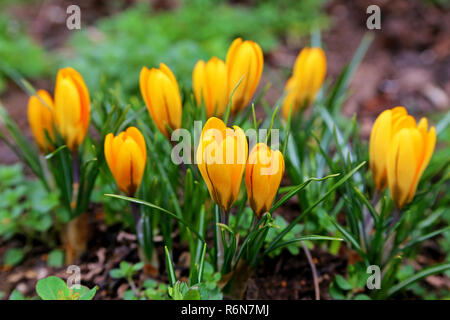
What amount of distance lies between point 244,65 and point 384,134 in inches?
16.2

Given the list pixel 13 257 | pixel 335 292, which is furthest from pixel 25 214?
pixel 335 292

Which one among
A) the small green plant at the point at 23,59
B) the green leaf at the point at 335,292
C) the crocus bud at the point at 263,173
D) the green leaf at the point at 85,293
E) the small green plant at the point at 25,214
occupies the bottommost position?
the green leaf at the point at 335,292

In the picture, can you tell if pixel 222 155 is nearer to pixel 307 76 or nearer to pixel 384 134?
pixel 384 134

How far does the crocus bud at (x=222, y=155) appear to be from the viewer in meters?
0.88

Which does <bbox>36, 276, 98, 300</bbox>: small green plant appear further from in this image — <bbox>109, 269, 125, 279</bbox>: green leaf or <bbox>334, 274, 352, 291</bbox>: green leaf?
<bbox>334, 274, 352, 291</bbox>: green leaf

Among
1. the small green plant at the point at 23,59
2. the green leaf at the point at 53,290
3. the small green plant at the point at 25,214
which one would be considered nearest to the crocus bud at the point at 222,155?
the green leaf at the point at 53,290

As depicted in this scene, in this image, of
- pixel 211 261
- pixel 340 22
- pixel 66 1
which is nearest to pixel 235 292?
pixel 211 261

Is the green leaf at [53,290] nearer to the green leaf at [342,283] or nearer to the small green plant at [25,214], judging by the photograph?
the small green plant at [25,214]

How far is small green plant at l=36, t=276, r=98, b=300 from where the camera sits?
42.8 inches

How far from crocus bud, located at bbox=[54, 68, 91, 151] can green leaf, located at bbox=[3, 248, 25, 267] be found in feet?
1.70

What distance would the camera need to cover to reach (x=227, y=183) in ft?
3.09

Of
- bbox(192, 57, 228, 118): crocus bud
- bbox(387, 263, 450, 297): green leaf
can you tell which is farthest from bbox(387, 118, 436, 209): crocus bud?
bbox(192, 57, 228, 118): crocus bud

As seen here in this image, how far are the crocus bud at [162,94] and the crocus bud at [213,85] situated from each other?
0.34 feet

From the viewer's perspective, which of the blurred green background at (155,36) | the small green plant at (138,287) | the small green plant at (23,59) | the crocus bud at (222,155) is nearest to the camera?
the crocus bud at (222,155)
